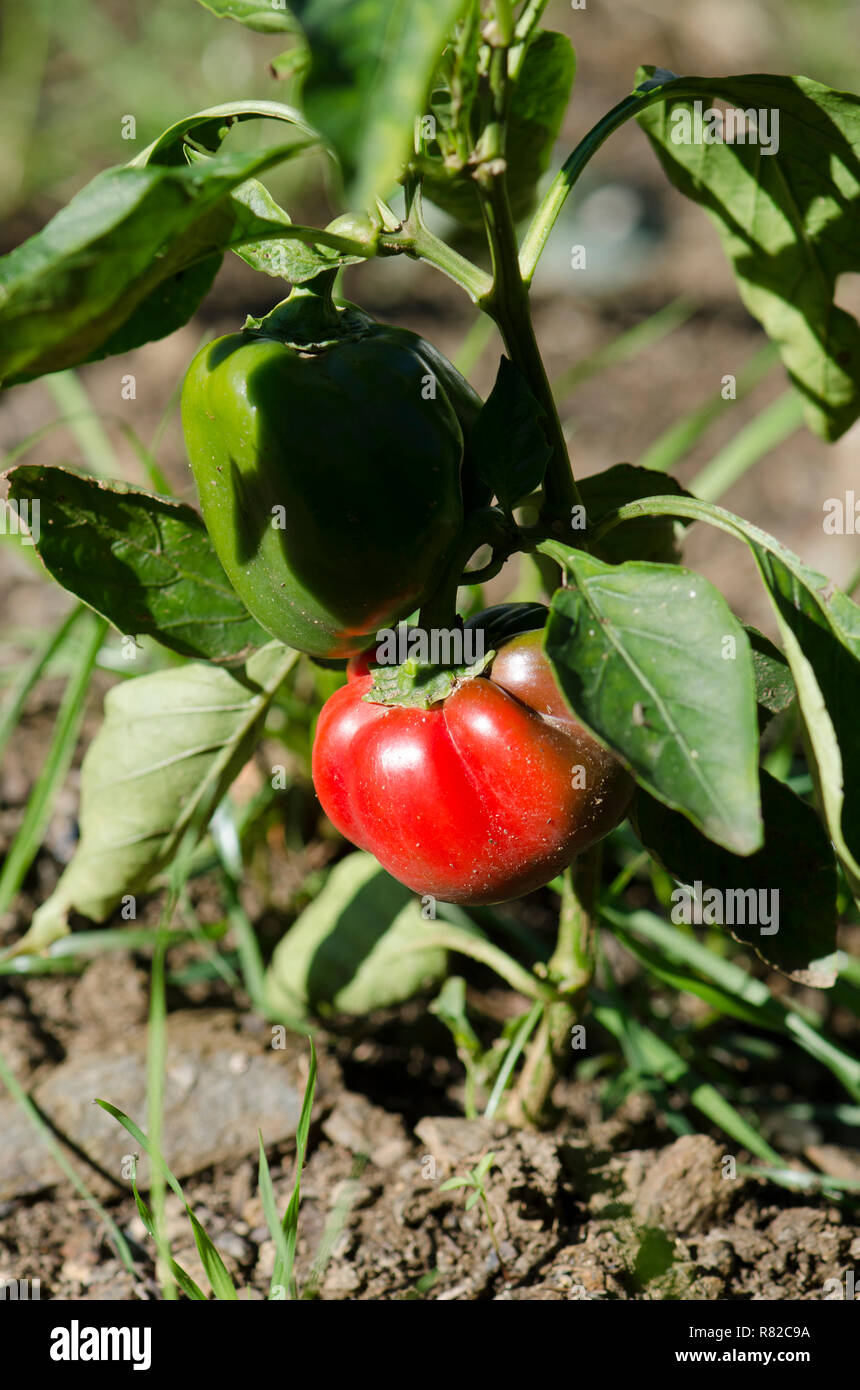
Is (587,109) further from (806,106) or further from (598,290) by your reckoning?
(806,106)

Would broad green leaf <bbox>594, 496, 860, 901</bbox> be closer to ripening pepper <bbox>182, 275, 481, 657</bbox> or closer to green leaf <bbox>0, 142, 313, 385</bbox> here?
ripening pepper <bbox>182, 275, 481, 657</bbox>

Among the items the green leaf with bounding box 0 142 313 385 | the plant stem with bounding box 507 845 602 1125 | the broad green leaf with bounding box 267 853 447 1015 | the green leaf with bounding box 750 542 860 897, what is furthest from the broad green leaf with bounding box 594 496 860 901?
the broad green leaf with bounding box 267 853 447 1015

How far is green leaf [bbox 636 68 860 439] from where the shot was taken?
37.1 inches

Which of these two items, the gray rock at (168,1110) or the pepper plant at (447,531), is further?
the gray rock at (168,1110)

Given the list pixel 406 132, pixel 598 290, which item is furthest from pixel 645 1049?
pixel 598 290

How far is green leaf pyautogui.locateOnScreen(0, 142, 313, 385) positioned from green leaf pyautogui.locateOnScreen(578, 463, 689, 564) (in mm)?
444

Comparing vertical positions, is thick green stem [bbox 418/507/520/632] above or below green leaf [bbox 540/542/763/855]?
above

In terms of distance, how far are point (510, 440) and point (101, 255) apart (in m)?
0.32

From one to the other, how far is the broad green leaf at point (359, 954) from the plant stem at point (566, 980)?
0.17 metres

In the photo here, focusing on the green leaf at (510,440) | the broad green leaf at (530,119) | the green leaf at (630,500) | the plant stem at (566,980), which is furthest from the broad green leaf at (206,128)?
the plant stem at (566,980)

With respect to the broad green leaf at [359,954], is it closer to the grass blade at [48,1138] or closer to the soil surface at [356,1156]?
the soil surface at [356,1156]

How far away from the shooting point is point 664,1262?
102 centimetres

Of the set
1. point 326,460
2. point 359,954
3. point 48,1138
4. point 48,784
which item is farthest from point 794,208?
point 48,1138

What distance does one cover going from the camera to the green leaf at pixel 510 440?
81 centimetres
